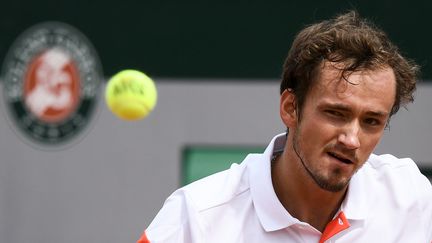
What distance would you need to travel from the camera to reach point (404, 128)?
264 inches

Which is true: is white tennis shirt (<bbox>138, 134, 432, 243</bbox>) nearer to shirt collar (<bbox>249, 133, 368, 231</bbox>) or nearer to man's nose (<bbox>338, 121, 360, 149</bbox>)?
shirt collar (<bbox>249, 133, 368, 231</bbox>)

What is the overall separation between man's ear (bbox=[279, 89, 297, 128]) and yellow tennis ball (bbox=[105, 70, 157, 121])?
58.9 inches

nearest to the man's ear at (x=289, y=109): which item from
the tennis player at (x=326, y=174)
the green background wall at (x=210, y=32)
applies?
the tennis player at (x=326, y=174)

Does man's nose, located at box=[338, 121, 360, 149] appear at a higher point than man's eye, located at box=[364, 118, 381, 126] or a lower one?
lower

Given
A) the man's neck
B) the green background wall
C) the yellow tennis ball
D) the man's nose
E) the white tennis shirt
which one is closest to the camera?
the man's nose

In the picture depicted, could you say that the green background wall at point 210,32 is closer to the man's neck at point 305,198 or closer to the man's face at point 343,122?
the man's neck at point 305,198

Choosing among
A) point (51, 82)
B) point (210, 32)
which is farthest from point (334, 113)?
point (51, 82)

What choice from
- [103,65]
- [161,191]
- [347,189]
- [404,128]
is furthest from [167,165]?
[347,189]

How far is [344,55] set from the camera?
291 cm

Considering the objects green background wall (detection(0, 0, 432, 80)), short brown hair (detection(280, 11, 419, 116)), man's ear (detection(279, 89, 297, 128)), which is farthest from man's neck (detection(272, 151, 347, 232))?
green background wall (detection(0, 0, 432, 80))

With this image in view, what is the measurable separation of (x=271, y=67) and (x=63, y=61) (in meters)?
1.51

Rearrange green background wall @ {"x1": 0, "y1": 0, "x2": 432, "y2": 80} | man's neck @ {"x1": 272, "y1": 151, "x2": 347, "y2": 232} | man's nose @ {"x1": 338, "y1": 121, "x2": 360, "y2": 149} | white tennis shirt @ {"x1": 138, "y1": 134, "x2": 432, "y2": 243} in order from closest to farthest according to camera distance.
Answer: man's nose @ {"x1": 338, "y1": 121, "x2": 360, "y2": 149} → white tennis shirt @ {"x1": 138, "y1": 134, "x2": 432, "y2": 243} → man's neck @ {"x1": 272, "y1": 151, "x2": 347, "y2": 232} → green background wall @ {"x1": 0, "y1": 0, "x2": 432, "y2": 80}

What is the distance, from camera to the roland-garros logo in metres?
6.82

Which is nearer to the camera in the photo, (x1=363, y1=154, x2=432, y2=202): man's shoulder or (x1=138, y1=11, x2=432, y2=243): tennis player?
(x1=138, y1=11, x2=432, y2=243): tennis player
